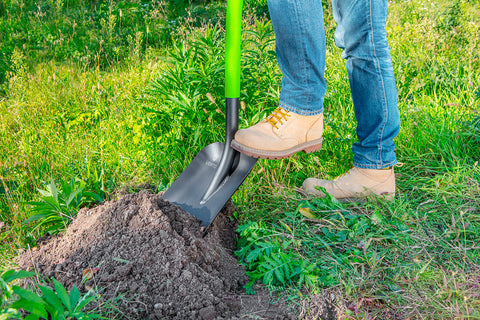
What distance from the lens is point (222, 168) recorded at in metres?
2.17

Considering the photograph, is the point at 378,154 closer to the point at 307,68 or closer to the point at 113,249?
the point at 307,68

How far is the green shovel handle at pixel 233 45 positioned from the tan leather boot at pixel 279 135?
0.72 feet

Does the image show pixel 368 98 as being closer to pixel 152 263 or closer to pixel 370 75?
pixel 370 75

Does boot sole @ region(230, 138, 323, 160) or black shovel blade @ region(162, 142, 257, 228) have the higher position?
boot sole @ region(230, 138, 323, 160)

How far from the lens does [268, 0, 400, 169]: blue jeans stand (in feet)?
6.35

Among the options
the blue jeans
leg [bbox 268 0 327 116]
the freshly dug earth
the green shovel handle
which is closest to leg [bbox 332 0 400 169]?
the blue jeans

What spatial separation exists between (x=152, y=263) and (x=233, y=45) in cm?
108

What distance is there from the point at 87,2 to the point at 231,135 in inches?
187

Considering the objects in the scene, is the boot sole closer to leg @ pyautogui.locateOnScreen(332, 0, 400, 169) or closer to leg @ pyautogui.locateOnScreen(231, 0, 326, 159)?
leg @ pyautogui.locateOnScreen(231, 0, 326, 159)

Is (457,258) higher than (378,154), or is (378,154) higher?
(378,154)

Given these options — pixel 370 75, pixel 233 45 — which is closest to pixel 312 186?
pixel 370 75

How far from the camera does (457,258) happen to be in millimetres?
1828

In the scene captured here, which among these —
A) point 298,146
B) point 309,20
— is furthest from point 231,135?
point 309,20

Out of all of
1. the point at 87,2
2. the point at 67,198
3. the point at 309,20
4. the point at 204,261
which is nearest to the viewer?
the point at 204,261
